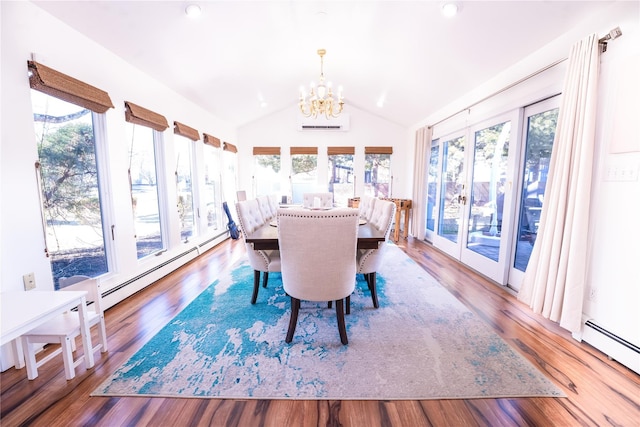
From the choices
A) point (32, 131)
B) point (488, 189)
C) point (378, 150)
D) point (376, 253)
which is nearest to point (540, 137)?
point (488, 189)

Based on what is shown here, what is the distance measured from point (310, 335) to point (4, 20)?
295 cm

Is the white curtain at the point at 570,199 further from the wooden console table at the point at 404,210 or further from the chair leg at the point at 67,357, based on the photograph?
the chair leg at the point at 67,357

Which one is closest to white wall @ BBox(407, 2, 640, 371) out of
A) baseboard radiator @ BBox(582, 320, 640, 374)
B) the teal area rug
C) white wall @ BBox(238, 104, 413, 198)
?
baseboard radiator @ BBox(582, 320, 640, 374)

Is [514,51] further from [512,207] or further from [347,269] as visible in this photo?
[347,269]

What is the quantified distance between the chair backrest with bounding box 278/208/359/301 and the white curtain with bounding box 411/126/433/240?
3726 mm

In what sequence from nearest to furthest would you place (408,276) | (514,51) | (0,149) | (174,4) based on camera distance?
(0,149) < (174,4) < (514,51) < (408,276)

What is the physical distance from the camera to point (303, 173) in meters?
6.18

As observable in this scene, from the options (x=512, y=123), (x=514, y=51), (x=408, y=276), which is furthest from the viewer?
(x=408, y=276)

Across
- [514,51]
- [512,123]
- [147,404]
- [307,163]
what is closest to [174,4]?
[147,404]

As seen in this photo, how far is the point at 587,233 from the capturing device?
1854 mm

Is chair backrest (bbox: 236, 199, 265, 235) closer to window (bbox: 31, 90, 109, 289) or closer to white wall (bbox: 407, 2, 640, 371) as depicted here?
window (bbox: 31, 90, 109, 289)

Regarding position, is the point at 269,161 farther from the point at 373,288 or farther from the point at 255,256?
the point at 373,288

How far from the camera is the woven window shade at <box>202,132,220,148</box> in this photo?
432 cm

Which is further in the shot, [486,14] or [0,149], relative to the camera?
[486,14]
